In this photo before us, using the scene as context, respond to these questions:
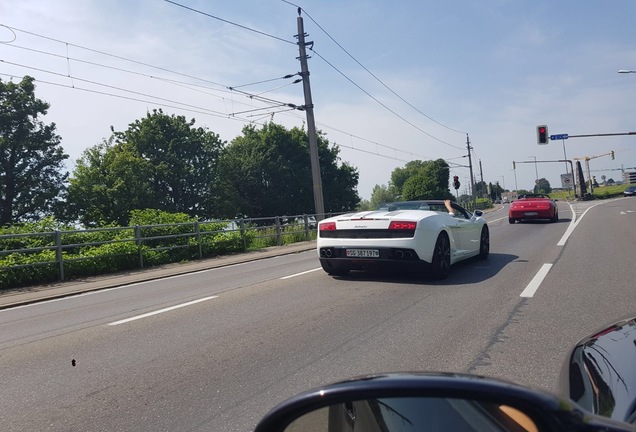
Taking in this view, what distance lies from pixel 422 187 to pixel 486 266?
238ft

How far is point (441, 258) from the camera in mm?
8484

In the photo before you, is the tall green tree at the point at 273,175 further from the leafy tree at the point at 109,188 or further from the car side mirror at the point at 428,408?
the car side mirror at the point at 428,408

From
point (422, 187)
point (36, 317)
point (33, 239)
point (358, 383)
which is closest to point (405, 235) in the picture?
point (36, 317)

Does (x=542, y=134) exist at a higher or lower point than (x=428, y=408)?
higher

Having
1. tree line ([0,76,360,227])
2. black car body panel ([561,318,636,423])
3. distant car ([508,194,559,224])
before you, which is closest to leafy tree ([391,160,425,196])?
tree line ([0,76,360,227])

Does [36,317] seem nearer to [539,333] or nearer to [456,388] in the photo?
[539,333]

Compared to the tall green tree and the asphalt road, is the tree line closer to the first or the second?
the tall green tree

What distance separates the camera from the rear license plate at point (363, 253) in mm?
8164

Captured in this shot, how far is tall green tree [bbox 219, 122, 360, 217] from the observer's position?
59656 mm

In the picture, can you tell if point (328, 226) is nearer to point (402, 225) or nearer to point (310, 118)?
point (402, 225)

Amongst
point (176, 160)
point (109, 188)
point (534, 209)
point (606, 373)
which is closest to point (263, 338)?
point (606, 373)

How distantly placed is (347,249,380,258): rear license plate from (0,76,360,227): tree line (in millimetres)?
32793

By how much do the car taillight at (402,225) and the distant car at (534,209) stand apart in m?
18.3

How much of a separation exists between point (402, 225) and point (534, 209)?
18315mm
